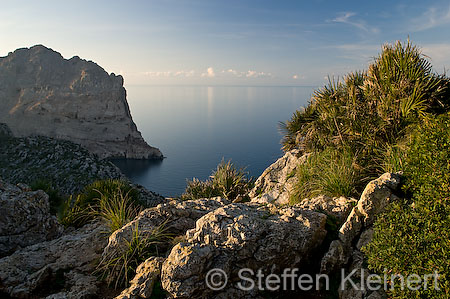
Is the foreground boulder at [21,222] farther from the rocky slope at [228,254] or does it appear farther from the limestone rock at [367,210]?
the limestone rock at [367,210]

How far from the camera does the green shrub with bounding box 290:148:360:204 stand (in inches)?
261

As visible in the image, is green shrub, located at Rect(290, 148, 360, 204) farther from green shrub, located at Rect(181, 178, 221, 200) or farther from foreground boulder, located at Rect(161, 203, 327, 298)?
green shrub, located at Rect(181, 178, 221, 200)

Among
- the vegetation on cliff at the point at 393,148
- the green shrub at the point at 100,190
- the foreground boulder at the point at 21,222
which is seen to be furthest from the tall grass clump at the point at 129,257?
the green shrub at the point at 100,190

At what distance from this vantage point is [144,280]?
14.3ft

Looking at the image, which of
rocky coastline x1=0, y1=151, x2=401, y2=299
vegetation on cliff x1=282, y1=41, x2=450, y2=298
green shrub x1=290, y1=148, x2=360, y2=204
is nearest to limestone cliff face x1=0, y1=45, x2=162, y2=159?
vegetation on cliff x1=282, y1=41, x2=450, y2=298

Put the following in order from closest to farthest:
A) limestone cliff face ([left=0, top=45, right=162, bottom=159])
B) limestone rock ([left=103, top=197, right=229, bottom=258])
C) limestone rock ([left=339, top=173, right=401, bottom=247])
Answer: limestone rock ([left=339, top=173, right=401, bottom=247]) → limestone rock ([left=103, top=197, right=229, bottom=258]) → limestone cliff face ([left=0, top=45, right=162, bottom=159])

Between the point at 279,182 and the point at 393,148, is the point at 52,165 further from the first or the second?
the point at 393,148

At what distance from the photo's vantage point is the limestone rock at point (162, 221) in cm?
522

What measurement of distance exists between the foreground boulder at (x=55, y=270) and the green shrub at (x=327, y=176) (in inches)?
195

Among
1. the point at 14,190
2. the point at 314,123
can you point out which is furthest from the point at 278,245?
the point at 14,190

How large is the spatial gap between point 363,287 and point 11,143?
259ft

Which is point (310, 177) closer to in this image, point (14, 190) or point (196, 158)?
point (14, 190)

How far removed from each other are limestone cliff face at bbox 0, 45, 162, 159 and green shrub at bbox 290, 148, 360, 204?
348 feet

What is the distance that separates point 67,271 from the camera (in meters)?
5.16
